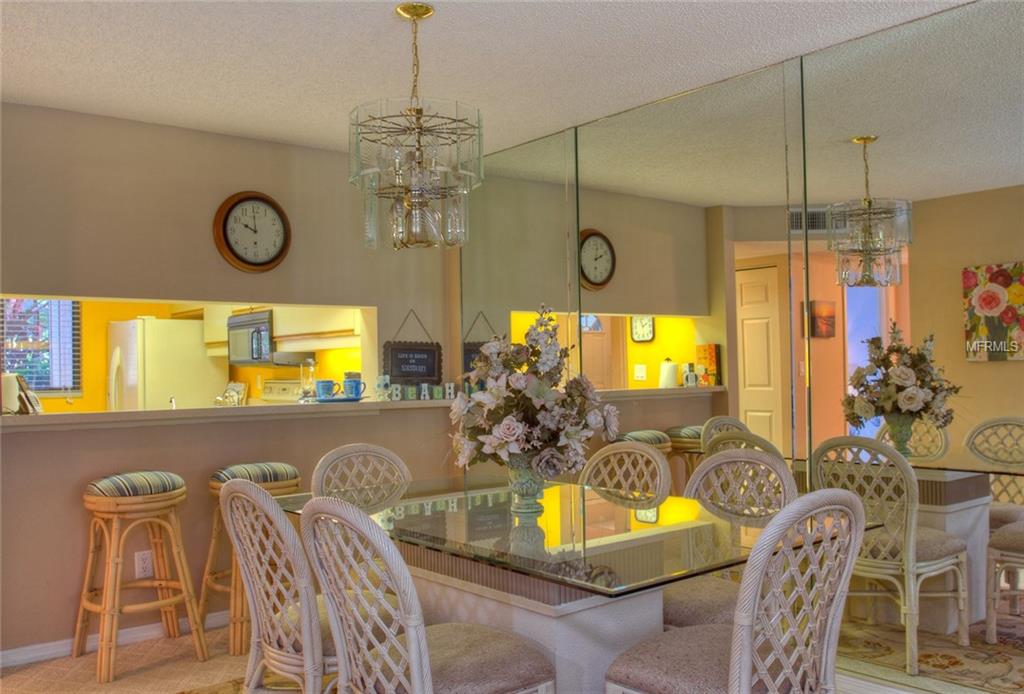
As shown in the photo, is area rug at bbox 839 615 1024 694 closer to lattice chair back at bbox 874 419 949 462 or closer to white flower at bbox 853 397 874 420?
lattice chair back at bbox 874 419 949 462

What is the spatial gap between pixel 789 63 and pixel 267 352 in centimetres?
407

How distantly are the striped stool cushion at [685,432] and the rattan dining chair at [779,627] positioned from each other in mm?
2048

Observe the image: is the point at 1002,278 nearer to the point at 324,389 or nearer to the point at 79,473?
the point at 324,389

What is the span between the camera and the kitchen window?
22.0 feet

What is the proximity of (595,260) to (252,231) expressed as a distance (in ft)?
5.84

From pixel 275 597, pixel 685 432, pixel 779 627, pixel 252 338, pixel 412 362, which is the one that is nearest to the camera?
pixel 779 627

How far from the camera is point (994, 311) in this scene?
10.1ft

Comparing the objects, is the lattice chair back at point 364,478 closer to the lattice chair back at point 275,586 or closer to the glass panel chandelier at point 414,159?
the lattice chair back at point 275,586

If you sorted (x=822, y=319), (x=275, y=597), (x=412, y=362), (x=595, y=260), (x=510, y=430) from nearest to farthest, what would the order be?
1. (x=275, y=597)
2. (x=510, y=430)
3. (x=822, y=319)
4. (x=595, y=260)
5. (x=412, y=362)

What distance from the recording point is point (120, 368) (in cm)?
680

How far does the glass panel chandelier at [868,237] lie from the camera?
3314 mm

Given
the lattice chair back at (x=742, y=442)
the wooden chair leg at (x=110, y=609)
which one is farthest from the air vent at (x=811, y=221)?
the wooden chair leg at (x=110, y=609)

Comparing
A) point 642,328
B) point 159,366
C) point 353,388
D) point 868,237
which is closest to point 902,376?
point 868,237

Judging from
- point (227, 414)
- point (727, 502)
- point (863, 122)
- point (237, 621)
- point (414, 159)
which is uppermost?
point (863, 122)
